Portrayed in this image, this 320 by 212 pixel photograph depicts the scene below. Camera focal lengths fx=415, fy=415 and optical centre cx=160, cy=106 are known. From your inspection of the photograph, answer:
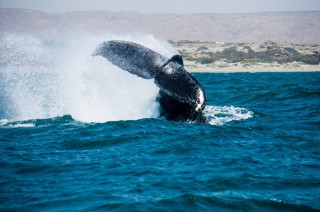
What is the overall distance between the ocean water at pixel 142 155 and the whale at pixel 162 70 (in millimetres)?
887

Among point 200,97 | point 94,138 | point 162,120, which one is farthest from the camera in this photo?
point 162,120

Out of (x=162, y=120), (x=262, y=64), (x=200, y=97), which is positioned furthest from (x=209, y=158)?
(x=262, y=64)

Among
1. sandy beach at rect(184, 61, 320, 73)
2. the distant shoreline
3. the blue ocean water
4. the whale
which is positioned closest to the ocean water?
the blue ocean water

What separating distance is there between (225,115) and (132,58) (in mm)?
5749

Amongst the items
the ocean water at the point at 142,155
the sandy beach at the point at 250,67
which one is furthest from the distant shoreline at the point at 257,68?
the ocean water at the point at 142,155

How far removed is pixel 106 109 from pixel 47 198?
7.25m

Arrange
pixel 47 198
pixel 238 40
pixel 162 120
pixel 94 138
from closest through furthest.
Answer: pixel 47 198 < pixel 94 138 < pixel 162 120 < pixel 238 40

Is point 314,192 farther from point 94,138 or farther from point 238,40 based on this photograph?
point 238,40

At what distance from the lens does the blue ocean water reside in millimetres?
5422

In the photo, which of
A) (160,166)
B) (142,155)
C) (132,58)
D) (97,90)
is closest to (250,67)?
(97,90)

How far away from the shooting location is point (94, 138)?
9.12 meters

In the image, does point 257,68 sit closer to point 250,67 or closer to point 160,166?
point 250,67

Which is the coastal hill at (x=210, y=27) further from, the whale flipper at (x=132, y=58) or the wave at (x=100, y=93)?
the whale flipper at (x=132, y=58)

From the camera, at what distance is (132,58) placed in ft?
26.9
